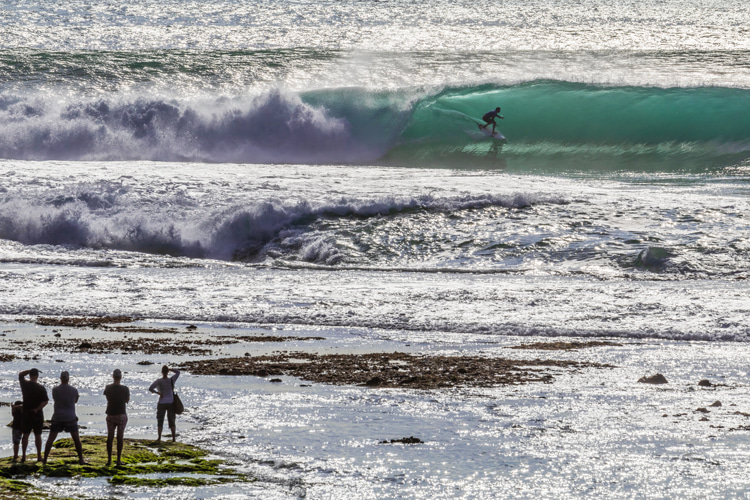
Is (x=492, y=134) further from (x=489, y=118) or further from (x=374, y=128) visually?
(x=374, y=128)

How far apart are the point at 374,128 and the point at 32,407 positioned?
22348 mm

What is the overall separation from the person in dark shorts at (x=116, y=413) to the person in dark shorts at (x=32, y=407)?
1.79 ft

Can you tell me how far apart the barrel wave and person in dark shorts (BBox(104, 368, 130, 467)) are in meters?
20.0

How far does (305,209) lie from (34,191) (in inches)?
273

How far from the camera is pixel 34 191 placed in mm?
21078

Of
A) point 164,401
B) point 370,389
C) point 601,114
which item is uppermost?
point 601,114

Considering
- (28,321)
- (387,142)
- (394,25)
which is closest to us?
Result: (28,321)

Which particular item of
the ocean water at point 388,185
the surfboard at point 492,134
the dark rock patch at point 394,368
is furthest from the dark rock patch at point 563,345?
the surfboard at point 492,134

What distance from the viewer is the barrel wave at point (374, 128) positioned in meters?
27.0

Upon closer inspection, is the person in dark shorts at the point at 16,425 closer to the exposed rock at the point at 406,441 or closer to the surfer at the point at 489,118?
the exposed rock at the point at 406,441

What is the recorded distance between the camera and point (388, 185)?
22.2 metres

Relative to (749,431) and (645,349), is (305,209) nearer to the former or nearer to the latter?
(645,349)

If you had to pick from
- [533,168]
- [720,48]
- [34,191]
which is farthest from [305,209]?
[720,48]

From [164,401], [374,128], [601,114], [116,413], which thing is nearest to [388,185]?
[374,128]
